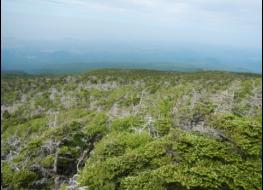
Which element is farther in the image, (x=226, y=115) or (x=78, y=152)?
(x=78, y=152)

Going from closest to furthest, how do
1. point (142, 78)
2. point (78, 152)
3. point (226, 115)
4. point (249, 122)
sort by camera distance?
point (249, 122), point (226, 115), point (78, 152), point (142, 78)

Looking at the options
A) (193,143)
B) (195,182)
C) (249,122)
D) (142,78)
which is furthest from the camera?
(142,78)

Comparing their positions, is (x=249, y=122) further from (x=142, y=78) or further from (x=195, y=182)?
(x=142, y=78)

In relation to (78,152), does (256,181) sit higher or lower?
higher

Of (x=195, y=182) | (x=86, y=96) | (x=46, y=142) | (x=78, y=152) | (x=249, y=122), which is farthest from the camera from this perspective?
(x=86, y=96)

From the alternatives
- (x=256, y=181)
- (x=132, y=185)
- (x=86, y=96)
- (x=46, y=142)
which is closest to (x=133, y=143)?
(x=132, y=185)

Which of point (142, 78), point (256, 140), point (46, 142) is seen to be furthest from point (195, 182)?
point (142, 78)

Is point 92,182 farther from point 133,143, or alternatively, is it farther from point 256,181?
point 256,181

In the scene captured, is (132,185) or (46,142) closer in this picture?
(132,185)

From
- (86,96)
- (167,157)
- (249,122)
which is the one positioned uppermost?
Answer: (249,122)
